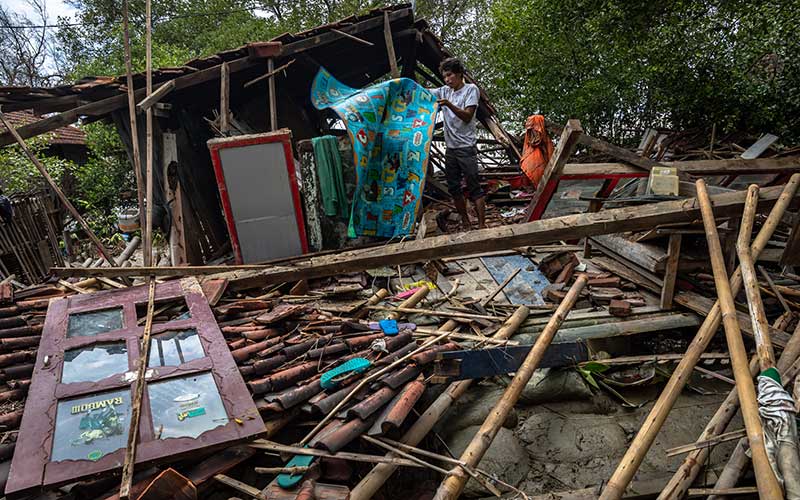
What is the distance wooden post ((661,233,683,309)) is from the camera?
4.25 metres

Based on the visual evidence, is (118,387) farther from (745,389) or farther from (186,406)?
(745,389)

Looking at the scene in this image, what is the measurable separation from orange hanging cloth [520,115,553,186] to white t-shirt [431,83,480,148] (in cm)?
145

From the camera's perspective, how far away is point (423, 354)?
3297 mm

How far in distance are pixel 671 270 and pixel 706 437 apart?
1.95 meters

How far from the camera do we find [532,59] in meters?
11.0

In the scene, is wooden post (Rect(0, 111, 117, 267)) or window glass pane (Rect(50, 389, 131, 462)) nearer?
window glass pane (Rect(50, 389, 131, 462))

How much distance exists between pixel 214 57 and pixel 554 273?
5.29 m

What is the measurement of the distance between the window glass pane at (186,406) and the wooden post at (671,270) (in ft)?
13.1

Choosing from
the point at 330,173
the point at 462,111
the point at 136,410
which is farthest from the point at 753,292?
the point at 330,173

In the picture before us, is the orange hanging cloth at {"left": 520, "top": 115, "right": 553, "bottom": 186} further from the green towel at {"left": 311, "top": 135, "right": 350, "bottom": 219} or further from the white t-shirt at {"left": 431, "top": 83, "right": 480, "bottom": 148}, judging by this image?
the green towel at {"left": 311, "top": 135, "right": 350, "bottom": 219}

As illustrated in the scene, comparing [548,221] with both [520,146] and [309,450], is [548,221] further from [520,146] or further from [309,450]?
[520,146]

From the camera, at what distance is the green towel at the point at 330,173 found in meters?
5.96

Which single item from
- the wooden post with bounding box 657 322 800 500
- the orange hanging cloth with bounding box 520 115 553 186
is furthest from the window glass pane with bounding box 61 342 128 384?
the orange hanging cloth with bounding box 520 115 553 186

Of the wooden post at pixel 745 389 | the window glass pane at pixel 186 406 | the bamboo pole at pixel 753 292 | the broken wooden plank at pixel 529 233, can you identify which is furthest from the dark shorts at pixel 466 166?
the window glass pane at pixel 186 406
